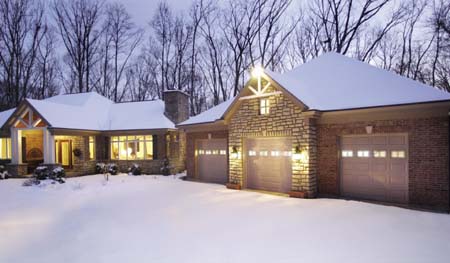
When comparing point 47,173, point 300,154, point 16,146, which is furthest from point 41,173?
point 300,154

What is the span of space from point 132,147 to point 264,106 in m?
10.7

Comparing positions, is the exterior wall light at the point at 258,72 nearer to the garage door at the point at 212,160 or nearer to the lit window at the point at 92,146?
the garage door at the point at 212,160

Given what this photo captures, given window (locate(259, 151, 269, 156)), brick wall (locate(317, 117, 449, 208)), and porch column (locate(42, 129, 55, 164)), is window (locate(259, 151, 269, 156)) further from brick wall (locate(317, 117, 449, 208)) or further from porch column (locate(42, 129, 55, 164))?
porch column (locate(42, 129, 55, 164))

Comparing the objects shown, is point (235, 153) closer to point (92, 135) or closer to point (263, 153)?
point (263, 153)

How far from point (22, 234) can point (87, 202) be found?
3.30 m

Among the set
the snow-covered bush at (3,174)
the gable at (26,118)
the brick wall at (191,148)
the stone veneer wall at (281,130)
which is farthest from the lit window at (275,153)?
the snow-covered bush at (3,174)

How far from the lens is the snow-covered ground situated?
16.6ft

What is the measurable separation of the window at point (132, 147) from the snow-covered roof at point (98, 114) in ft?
2.51

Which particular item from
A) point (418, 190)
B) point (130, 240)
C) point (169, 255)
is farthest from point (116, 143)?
point (418, 190)

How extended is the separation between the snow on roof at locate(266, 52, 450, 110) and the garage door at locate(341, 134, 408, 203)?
1.25 metres

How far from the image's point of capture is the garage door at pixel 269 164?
35.0ft

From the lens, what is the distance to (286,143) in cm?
1066

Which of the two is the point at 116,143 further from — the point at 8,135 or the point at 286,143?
the point at 286,143

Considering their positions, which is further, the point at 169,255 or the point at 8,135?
the point at 8,135
